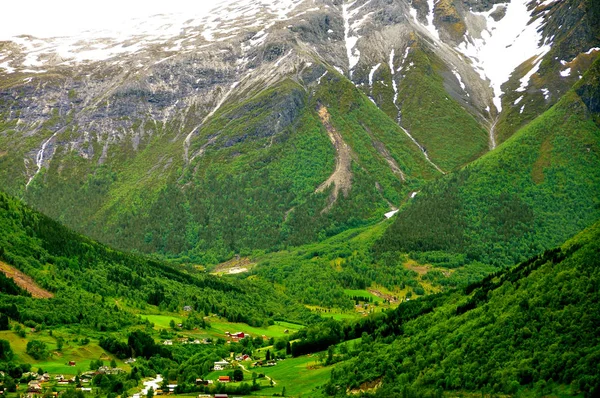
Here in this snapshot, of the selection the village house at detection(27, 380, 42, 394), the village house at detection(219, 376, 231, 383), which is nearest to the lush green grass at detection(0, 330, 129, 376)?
the village house at detection(27, 380, 42, 394)

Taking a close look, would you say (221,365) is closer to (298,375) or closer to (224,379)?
(224,379)

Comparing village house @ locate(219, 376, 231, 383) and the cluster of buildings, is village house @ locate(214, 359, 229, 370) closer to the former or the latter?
village house @ locate(219, 376, 231, 383)

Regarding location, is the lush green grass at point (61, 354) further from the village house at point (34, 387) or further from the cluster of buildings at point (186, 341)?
the cluster of buildings at point (186, 341)

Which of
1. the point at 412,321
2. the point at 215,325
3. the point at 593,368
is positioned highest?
the point at 593,368

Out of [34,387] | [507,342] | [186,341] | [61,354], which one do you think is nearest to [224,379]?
[34,387]

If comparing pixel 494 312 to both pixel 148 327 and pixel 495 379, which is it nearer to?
pixel 495 379

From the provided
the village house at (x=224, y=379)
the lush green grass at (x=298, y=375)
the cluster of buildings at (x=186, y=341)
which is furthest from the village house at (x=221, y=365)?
the cluster of buildings at (x=186, y=341)

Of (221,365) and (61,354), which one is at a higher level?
(61,354)

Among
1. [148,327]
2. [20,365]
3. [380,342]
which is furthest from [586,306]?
[148,327]
